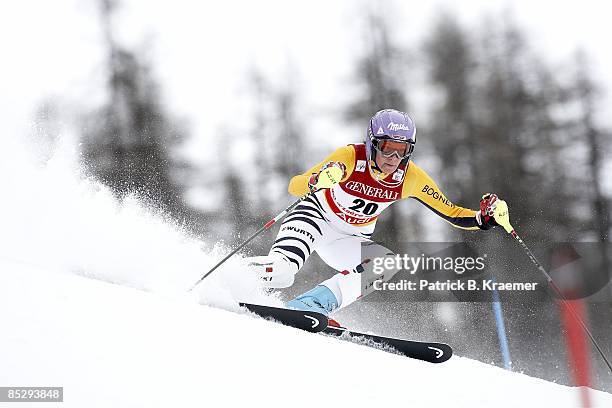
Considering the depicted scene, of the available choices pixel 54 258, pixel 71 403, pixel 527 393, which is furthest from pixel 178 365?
pixel 54 258

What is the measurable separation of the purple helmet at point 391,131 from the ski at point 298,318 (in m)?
1.27

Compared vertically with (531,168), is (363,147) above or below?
below

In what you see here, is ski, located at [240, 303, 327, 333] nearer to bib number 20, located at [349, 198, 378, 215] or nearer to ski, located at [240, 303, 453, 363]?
ski, located at [240, 303, 453, 363]

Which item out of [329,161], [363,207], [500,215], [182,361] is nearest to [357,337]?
[363,207]

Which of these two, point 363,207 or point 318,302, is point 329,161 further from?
point 318,302

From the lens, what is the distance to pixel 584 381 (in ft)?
12.3

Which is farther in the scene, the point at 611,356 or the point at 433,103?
the point at 433,103

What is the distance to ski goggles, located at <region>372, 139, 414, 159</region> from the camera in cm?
453

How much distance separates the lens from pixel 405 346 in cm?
433

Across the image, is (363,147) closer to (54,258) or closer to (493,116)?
(54,258)

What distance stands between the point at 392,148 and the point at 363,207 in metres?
0.54

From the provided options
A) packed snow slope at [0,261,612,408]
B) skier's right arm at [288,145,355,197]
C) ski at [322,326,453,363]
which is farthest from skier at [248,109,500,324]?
packed snow slope at [0,261,612,408]

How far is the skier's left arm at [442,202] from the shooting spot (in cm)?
474

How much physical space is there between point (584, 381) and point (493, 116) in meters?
9.59
